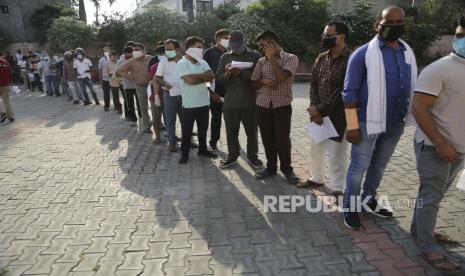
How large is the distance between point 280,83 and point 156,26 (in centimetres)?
1810

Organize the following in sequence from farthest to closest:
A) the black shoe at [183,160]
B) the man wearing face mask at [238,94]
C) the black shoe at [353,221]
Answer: the black shoe at [183,160] < the man wearing face mask at [238,94] < the black shoe at [353,221]

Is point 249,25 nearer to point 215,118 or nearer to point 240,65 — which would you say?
point 215,118

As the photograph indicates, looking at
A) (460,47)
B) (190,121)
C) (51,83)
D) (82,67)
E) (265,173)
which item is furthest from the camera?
(51,83)

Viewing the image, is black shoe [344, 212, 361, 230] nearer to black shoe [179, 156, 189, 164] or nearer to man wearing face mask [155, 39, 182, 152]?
black shoe [179, 156, 189, 164]

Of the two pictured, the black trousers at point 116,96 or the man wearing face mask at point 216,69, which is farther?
the black trousers at point 116,96

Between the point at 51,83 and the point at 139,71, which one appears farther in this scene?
the point at 51,83

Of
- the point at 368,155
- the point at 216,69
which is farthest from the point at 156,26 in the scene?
the point at 368,155

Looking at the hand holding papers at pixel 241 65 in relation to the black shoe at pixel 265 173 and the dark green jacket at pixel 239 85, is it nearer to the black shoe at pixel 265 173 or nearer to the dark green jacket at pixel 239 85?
the dark green jacket at pixel 239 85

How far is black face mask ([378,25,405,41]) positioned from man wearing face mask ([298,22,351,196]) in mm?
669

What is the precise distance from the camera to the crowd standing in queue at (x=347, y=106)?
272 cm

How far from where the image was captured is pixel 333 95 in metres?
3.79

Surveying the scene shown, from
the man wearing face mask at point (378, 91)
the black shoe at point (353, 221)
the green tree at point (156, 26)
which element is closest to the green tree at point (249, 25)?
the green tree at point (156, 26)

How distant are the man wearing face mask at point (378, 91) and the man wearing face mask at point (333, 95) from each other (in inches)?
22.1

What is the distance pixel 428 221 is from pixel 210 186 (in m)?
2.51
